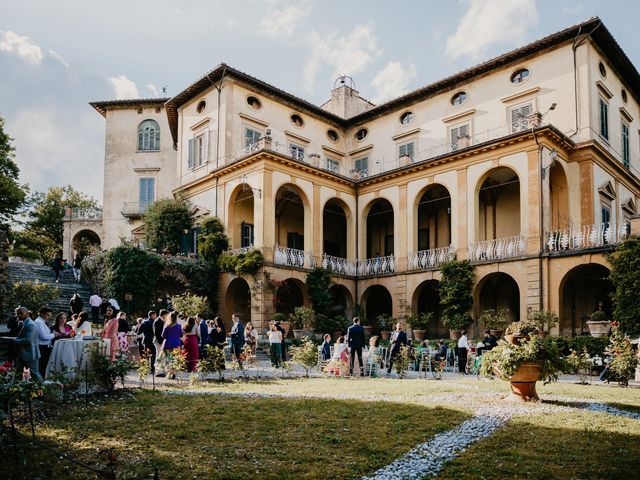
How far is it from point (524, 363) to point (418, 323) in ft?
49.8

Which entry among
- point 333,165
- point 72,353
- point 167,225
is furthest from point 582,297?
point 72,353

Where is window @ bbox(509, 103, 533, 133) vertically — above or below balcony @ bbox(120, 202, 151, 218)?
above

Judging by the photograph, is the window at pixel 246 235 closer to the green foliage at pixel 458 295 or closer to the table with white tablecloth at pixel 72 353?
the green foliage at pixel 458 295

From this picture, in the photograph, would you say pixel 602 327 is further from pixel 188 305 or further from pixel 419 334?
pixel 188 305

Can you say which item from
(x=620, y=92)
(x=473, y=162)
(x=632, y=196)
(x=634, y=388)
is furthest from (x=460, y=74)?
(x=634, y=388)

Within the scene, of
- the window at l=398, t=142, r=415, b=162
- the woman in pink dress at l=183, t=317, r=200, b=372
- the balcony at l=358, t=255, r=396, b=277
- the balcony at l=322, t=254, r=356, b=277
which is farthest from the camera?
the window at l=398, t=142, r=415, b=162

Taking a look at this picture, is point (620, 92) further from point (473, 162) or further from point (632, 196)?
point (473, 162)

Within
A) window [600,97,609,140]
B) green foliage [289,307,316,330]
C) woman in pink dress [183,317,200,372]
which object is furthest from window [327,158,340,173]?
woman in pink dress [183,317,200,372]

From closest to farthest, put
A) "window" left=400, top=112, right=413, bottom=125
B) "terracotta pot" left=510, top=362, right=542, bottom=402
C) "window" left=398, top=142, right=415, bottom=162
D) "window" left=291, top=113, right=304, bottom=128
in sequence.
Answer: "terracotta pot" left=510, top=362, right=542, bottom=402 < "window" left=398, top=142, right=415, bottom=162 < "window" left=400, top=112, right=413, bottom=125 < "window" left=291, top=113, right=304, bottom=128

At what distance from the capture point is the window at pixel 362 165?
30.2 meters

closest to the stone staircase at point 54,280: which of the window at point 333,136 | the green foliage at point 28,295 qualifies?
the green foliage at point 28,295

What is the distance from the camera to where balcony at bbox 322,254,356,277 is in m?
27.1

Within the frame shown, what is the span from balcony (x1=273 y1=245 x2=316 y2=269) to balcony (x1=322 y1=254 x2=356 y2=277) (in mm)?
1195

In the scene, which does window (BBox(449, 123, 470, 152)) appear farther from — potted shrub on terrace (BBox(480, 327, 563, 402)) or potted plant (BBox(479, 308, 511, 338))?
potted shrub on terrace (BBox(480, 327, 563, 402))
